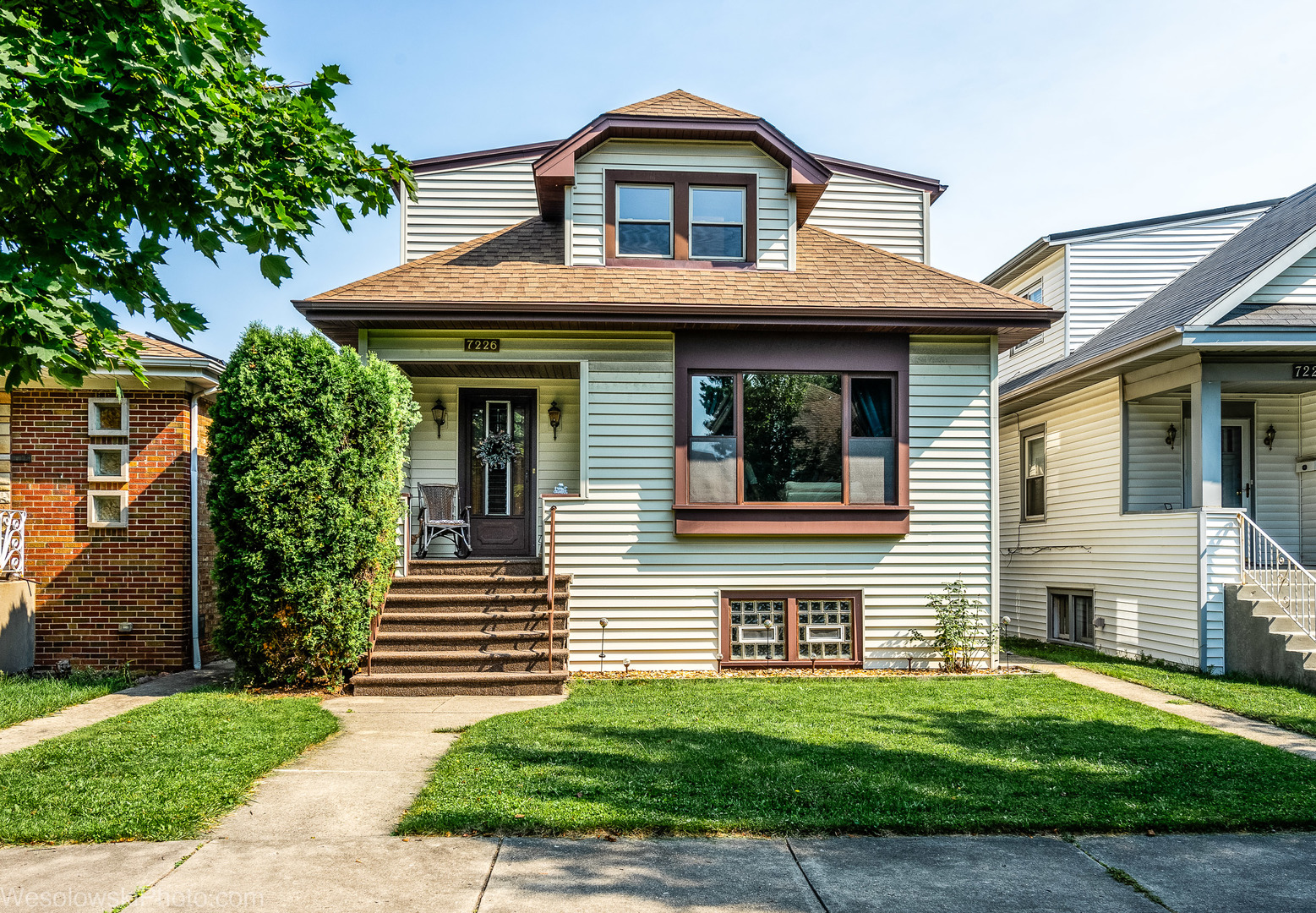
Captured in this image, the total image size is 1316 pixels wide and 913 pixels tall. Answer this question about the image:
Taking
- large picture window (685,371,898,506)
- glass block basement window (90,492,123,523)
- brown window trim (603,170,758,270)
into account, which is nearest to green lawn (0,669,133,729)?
glass block basement window (90,492,123,523)

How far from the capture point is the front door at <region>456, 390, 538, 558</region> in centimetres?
1177

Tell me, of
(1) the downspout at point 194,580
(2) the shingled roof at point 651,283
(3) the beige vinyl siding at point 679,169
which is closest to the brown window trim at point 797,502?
(2) the shingled roof at point 651,283

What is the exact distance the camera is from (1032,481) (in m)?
15.1

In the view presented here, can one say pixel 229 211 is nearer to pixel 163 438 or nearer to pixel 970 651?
pixel 163 438

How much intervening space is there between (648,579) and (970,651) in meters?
3.83

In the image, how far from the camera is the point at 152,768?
5.71 meters

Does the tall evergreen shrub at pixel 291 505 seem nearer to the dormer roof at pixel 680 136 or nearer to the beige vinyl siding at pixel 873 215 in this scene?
the dormer roof at pixel 680 136

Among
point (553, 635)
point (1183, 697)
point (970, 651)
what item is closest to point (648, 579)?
point (553, 635)

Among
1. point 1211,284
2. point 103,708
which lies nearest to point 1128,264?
point 1211,284

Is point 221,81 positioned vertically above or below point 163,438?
above

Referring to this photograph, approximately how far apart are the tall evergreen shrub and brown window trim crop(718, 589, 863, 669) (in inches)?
159

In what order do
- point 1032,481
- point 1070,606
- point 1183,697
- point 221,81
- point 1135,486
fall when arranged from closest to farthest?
point 221,81 < point 1183,697 < point 1135,486 < point 1070,606 < point 1032,481

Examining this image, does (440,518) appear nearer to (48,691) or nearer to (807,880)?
(48,691)

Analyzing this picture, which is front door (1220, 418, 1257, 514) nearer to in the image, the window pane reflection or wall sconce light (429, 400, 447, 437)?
the window pane reflection
